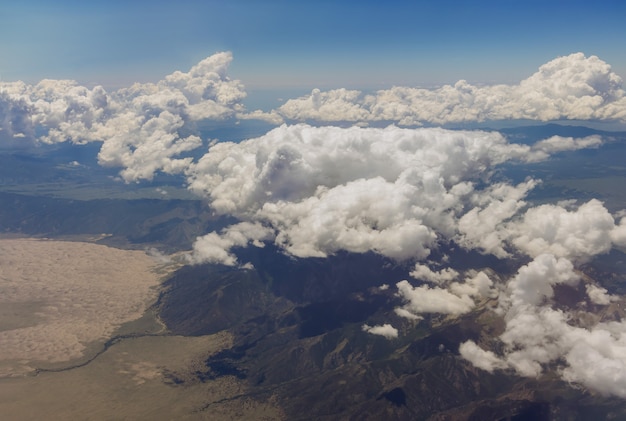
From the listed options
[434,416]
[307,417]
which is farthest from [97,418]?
[434,416]

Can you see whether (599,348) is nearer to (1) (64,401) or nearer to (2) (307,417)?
(2) (307,417)

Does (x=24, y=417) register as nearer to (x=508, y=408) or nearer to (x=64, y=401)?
(x=64, y=401)

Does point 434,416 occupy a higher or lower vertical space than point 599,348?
lower

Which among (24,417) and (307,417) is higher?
(24,417)

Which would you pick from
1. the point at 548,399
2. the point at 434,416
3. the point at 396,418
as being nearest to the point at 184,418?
the point at 396,418

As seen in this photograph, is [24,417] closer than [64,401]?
Yes

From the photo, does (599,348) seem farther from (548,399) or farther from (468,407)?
(468,407)

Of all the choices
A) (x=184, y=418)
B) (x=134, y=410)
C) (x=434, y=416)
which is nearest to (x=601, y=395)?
(x=434, y=416)
